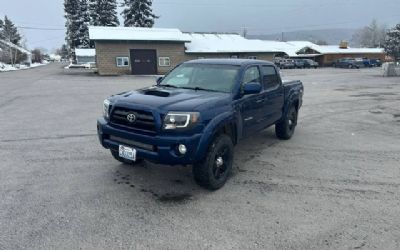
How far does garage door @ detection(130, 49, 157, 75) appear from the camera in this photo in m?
35.4

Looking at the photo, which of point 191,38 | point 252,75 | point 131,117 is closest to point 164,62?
point 191,38

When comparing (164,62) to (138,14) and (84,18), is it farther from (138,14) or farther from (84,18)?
(84,18)

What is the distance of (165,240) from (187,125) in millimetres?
1467

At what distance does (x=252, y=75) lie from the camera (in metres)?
6.06

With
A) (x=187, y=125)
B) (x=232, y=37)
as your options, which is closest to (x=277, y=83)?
(x=187, y=125)

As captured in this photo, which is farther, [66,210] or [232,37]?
[232,37]

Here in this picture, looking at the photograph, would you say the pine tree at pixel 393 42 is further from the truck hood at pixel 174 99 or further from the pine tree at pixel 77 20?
the pine tree at pixel 77 20

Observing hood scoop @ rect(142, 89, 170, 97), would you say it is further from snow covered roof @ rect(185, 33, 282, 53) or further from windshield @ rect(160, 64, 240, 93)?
snow covered roof @ rect(185, 33, 282, 53)

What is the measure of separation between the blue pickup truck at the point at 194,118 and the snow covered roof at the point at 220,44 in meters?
34.0

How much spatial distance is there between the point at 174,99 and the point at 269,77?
2.72 m

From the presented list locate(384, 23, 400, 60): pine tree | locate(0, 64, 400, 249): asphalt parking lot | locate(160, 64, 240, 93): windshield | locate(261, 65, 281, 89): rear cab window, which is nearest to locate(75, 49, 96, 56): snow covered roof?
locate(384, 23, 400, 60): pine tree

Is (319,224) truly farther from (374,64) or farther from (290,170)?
(374,64)

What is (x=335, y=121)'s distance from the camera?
33.7ft

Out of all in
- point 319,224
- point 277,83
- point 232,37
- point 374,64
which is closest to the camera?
point 319,224
